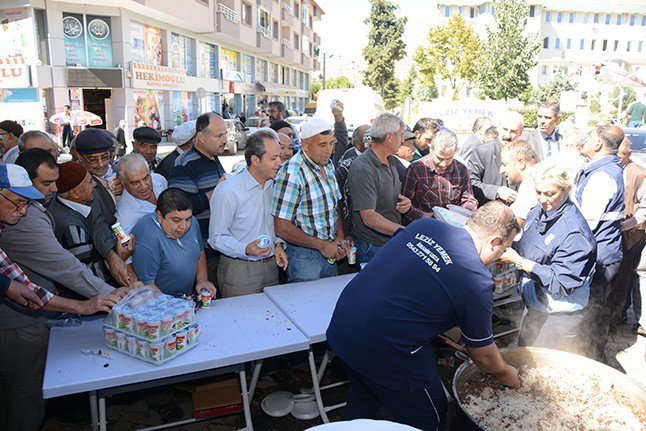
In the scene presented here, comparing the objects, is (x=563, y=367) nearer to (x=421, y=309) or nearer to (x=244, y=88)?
(x=421, y=309)

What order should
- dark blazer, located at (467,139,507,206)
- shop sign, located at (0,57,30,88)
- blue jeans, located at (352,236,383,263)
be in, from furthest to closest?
shop sign, located at (0,57,30,88)
dark blazer, located at (467,139,507,206)
blue jeans, located at (352,236,383,263)

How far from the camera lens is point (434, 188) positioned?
14.1 feet

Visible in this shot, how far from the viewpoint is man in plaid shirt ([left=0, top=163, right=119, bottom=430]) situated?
2.38 meters

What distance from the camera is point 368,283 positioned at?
2.28m

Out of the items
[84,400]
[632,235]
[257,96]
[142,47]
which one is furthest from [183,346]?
[257,96]

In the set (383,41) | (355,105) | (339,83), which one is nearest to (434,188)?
(355,105)

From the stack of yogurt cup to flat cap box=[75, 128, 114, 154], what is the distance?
1586 millimetres

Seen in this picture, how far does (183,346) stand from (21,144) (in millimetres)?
3127

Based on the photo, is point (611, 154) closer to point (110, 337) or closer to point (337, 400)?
point (337, 400)

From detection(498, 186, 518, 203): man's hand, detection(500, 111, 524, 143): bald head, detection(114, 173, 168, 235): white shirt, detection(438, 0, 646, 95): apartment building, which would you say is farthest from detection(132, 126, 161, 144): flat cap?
detection(438, 0, 646, 95): apartment building

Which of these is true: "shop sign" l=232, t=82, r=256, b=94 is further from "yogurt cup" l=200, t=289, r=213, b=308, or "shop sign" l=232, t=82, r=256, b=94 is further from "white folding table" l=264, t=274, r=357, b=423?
"yogurt cup" l=200, t=289, r=213, b=308

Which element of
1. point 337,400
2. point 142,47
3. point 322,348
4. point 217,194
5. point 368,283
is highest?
point 142,47

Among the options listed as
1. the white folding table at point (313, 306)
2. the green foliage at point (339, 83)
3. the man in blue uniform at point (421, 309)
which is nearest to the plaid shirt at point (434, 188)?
the white folding table at point (313, 306)

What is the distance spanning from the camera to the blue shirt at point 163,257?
9.78ft
